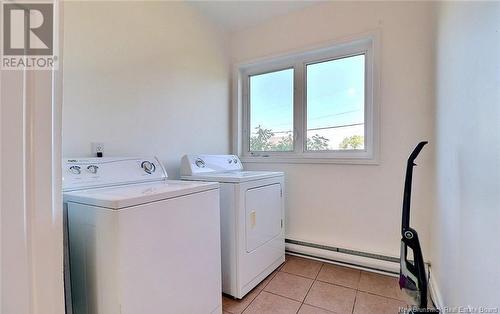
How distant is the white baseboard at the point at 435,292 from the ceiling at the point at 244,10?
249cm

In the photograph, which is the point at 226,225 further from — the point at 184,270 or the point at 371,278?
the point at 371,278

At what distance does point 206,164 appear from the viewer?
2.09 m

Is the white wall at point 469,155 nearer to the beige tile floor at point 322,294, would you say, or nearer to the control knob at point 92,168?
the beige tile floor at point 322,294

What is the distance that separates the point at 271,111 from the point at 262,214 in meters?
1.24

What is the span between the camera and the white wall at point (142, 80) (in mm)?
1494

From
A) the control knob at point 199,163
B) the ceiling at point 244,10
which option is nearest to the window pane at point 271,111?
the ceiling at point 244,10

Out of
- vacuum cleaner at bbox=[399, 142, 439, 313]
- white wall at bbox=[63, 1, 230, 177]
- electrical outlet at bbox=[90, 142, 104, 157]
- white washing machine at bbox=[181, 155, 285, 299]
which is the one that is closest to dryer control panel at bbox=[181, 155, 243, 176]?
white washing machine at bbox=[181, 155, 285, 299]

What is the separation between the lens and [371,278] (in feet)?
6.29

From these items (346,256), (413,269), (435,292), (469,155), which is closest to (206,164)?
(346,256)

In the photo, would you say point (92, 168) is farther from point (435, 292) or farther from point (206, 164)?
point (435, 292)

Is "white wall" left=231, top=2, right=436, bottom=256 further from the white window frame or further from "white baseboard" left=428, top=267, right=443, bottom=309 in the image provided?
"white baseboard" left=428, top=267, right=443, bottom=309

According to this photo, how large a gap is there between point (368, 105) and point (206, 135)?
155 centimetres

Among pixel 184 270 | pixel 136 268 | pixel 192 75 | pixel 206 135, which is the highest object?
pixel 192 75

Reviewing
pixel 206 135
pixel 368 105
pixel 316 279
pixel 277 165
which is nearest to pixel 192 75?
pixel 206 135
